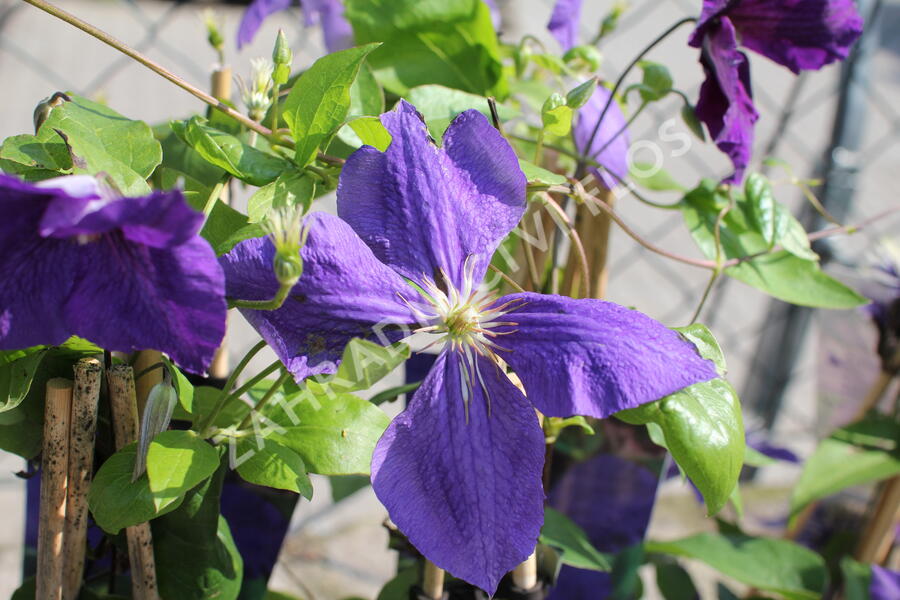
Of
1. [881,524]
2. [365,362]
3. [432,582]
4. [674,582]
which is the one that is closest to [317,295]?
[365,362]

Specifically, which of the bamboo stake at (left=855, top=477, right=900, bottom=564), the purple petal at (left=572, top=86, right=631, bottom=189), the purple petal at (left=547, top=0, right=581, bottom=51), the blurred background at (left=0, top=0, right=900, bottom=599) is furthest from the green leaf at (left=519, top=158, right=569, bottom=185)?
the blurred background at (left=0, top=0, right=900, bottom=599)

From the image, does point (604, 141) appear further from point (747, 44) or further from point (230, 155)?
point (230, 155)

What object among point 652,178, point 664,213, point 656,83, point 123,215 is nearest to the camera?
point 123,215

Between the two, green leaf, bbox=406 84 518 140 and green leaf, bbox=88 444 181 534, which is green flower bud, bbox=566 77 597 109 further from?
green leaf, bbox=88 444 181 534

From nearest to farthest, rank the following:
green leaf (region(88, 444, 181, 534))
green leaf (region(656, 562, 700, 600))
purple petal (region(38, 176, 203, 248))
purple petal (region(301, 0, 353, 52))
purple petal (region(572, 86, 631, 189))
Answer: purple petal (region(38, 176, 203, 248)) → green leaf (region(88, 444, 181, 534)) → purple petal (region(572, 86, 631, 189)) → purple petal (region(301, 0, 353, 52)) → green leaf (region(656, 562, 700, 600))

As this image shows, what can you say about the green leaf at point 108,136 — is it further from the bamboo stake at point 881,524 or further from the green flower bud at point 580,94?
the bamboo stake at point 881,524

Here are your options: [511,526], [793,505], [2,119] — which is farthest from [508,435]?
[2,119]

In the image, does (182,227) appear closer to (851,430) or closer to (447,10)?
(447,10)
